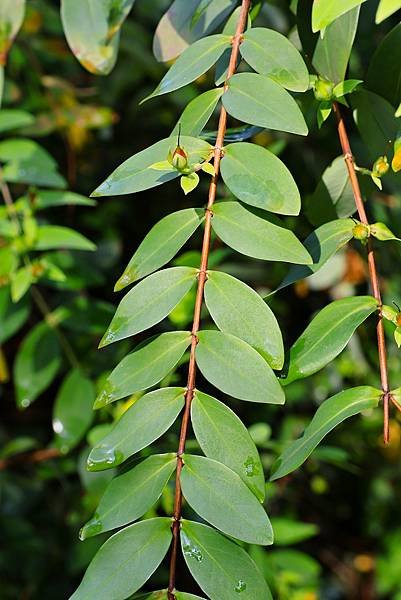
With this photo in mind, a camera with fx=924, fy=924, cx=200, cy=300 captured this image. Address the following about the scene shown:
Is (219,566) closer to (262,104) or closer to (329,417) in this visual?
(329,417)

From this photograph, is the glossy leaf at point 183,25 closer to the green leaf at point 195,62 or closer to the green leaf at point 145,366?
the green leaf at point 195,62

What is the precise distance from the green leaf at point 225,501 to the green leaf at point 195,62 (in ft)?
0.98

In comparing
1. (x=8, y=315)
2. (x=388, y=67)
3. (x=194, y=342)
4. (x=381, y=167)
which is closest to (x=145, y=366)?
(x=194, y=342)

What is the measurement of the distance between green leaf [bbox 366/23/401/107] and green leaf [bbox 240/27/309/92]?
0.12m

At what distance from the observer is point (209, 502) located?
0.65m

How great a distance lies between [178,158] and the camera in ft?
2.18

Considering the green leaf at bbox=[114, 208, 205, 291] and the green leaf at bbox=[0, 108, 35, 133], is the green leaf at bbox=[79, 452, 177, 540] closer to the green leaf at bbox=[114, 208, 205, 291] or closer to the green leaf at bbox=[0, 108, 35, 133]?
the green leaf at bbox=[114, 208, 205, 291]

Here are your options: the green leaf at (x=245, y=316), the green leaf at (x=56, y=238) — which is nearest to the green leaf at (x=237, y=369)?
the green leaf at (x=245, y=316)

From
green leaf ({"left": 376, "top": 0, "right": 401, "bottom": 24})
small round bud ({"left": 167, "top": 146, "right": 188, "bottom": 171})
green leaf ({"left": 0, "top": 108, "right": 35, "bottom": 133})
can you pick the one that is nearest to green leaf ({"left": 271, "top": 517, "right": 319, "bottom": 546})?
green leaf ({"left": 0, "top": 108, "right": 35, "bottom": 133})

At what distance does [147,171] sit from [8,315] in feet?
2.07

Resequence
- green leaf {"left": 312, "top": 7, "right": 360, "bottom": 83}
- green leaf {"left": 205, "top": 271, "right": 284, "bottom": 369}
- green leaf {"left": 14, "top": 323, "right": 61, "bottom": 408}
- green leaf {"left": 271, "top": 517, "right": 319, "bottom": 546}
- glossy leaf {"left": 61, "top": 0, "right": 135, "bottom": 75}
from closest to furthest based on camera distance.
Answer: green leaf {"left": 205, "top": 271, "right": 284, "bottom": 369} → green leaf {"left": 312, "top": 7, "right": 360, "bottom": 83} → glossy leaf {"left": 61, "top": 0, "right": 135, "bottom": 75} → green leaf {"left": 14, "top": 323, "right": 61, "bottom": 408} → green leaf {"left": 271, "top": 517, "right": 319, "bottom": 546}

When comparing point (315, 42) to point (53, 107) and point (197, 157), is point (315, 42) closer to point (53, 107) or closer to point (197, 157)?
point (197, 157)

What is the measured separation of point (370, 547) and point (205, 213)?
5.76 feet

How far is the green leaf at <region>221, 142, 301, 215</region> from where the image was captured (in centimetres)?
68
